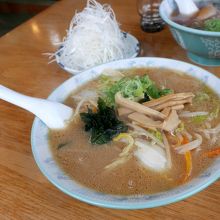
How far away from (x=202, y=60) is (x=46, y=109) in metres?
0.59

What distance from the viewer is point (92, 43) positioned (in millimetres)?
1269

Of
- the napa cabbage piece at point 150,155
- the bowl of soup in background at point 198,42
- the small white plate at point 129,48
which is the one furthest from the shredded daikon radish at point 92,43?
Result: the napa cabbage piece at point 150,155

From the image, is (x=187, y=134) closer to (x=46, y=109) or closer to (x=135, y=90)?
(x=135, y=90)

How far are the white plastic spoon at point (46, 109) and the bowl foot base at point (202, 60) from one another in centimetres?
52

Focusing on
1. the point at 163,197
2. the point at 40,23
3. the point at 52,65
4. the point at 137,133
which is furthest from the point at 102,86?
the point at 40,23

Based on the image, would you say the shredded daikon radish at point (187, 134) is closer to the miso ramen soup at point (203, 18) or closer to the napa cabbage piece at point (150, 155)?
the napa cabbage piece at point (150, 155)

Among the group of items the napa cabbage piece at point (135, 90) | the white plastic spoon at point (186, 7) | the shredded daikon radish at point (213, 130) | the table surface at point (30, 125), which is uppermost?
the white plastic spoon at point (186, 7)

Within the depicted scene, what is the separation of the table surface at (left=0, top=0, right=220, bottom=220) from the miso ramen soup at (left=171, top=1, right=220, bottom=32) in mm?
120

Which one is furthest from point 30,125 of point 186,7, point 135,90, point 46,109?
point 186,7

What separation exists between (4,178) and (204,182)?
1.64 feet

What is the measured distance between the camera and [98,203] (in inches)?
23.2

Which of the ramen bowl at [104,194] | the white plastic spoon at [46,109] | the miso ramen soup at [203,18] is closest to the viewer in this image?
the ramen bowl at [104,194]

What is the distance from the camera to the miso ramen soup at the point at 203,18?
1076 mm

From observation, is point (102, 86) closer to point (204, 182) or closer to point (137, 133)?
point (137, 133)
